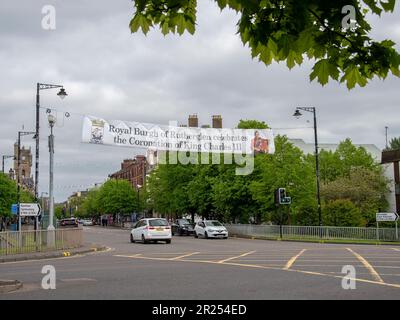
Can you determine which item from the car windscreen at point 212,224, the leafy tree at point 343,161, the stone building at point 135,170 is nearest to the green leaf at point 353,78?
the car windscreen at point 212,224

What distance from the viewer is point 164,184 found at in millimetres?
64125

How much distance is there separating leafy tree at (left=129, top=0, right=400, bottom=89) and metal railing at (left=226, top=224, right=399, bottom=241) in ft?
110

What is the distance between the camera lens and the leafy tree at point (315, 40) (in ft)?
15.5

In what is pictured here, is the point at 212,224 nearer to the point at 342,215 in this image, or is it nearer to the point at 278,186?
the point at 278,186

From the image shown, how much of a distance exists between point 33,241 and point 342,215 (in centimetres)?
2502

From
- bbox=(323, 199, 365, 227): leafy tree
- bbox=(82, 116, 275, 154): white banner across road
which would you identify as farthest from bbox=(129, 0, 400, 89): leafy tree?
bbox=(323, 199, 365, 227): leafy tree

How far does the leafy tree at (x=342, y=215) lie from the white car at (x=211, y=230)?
8129 millimetres

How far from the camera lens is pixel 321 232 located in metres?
39.2

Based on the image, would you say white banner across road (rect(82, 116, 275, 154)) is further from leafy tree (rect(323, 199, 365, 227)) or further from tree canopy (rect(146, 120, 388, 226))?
leafy tree (rect(323, 199, 365, 227))

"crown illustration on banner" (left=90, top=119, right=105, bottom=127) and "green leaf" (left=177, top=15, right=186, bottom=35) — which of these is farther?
"crown illustration on banner" (left=90, top=119, right=105, bottom=127)

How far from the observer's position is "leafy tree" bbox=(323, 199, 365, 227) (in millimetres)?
41688

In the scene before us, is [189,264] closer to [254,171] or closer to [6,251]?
[6,251]
